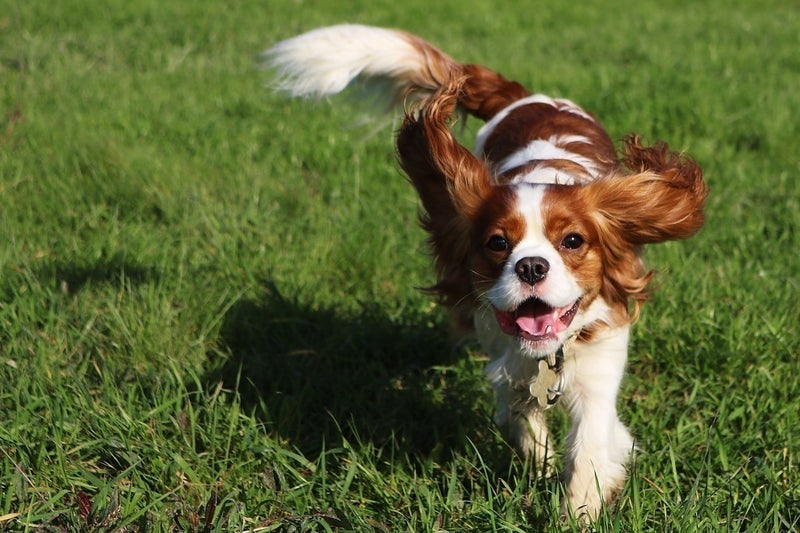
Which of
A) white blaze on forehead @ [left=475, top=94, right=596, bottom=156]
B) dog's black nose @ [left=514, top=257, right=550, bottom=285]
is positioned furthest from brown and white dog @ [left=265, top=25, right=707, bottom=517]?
white blaze on forehead @ [left=475, top=94, right=596, bottom=156]

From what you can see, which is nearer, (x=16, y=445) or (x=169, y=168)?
(x=16, y=445)

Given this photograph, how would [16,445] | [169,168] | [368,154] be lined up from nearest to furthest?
[16,445] < [169,168] < [368,154]

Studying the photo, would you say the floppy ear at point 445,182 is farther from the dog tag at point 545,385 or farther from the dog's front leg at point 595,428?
the dog's front leg at point 595,428

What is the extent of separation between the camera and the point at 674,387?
10.7 ft

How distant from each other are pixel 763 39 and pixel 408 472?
256 inches

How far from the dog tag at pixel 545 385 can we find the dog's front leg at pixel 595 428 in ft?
0.16

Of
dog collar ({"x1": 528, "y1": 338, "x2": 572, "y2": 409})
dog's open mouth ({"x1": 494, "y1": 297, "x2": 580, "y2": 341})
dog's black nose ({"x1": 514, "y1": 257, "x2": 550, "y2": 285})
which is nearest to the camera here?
dog's black nose ({"x1": 514, "y1": 257, "x2": 550, "y2": 285})

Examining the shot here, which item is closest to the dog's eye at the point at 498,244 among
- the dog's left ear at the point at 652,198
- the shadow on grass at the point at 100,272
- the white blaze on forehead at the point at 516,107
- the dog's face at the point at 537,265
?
the dog's face at the point at 537,265

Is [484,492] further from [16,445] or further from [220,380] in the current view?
[16,445]

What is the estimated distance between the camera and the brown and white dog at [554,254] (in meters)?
2.50

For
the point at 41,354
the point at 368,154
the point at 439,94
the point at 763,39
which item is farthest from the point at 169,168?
the point at 763,39

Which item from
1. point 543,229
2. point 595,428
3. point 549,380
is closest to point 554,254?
point 543,229

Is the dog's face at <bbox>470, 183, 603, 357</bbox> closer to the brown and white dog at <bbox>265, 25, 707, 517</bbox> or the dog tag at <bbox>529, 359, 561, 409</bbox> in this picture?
the brown and white dog at <bbox>265, 25, 707, 517</bbox>

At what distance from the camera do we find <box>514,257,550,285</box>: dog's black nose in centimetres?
235
